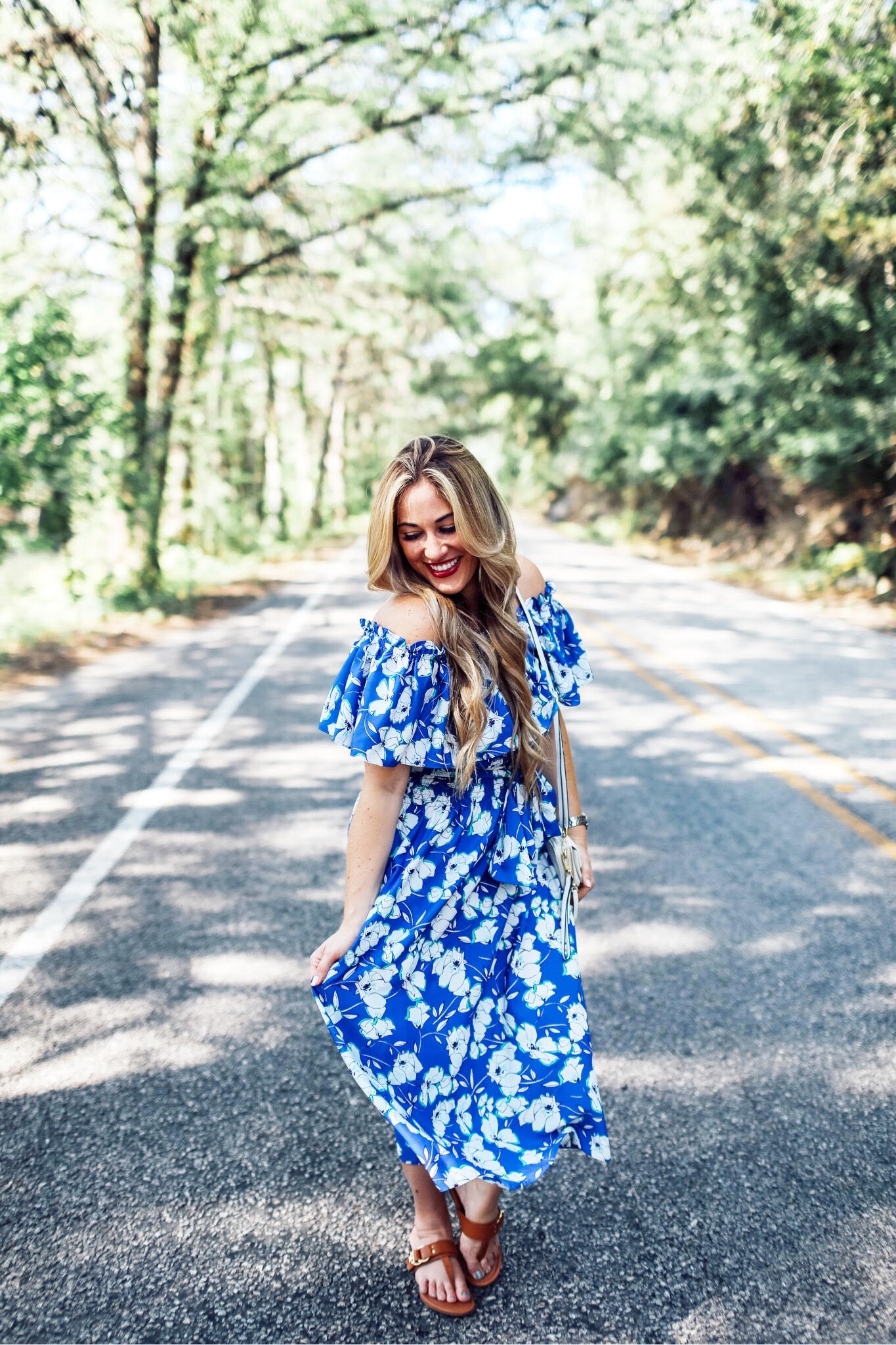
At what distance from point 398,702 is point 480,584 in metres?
0.36

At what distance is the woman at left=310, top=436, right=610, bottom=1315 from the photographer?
217 cm

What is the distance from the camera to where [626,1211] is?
8.54ft

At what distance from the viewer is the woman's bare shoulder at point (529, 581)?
2.42 metres

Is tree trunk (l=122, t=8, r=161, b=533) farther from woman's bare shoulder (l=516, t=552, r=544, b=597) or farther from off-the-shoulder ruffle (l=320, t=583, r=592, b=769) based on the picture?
off-the-shoulder ruffle (l=320, t=583, r=592, b=769)

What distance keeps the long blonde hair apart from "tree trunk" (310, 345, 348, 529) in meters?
30.2

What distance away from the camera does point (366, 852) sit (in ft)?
7.33

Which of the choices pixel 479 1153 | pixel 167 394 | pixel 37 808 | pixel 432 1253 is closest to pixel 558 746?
pixel 479 1153

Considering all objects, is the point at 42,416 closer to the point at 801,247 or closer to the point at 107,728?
the point at 107,728

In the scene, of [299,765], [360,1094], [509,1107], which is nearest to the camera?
[509,1107]

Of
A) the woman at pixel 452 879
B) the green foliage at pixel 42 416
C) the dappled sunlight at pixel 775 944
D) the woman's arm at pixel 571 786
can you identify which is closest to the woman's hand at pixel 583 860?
the woman's arm at pixel 571 786

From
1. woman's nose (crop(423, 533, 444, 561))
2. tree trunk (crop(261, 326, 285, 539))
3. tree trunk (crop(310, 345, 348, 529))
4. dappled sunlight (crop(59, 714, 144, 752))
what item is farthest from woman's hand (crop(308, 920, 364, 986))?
tree trunk (crop(310, 345, 348, 529))

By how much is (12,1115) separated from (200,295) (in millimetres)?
15088

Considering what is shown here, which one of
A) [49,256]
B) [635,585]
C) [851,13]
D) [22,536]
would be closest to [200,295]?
[49,256]

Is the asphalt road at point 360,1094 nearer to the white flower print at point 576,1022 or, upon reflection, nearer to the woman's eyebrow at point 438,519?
the white flower print at point 576,1022
